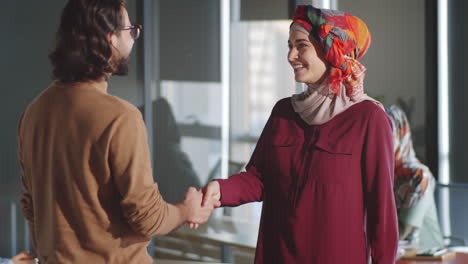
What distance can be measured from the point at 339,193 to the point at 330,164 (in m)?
0.09

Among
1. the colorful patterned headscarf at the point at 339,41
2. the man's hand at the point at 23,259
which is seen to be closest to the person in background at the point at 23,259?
the man's hand at the point at 23,259

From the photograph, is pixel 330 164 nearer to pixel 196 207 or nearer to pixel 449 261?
pixel 196 207

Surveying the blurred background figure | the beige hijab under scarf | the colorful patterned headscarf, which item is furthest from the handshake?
the blurred background figure

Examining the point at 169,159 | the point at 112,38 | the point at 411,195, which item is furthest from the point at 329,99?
the point at 169,159

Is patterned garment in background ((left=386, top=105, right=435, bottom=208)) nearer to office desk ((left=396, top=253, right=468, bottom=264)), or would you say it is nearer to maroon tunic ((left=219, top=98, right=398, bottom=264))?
office desk ((left=396, top=253, right=468, bottom=264))

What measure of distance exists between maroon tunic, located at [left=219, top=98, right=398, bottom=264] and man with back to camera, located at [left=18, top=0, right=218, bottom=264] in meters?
0.43

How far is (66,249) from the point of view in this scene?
1.76 metres

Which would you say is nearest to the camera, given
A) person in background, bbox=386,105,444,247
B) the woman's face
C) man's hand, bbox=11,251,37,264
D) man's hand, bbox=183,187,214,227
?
the woman's face

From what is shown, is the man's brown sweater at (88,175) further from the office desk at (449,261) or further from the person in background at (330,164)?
the office desk at (449,261)

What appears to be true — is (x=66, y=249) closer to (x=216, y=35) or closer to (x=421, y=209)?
(x=421, y=209)

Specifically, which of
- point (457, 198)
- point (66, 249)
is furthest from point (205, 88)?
point (66, 249)

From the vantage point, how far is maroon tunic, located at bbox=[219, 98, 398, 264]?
74.7 inches

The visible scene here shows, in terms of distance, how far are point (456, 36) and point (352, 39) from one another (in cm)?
356

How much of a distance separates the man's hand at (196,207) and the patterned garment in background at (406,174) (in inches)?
91.3
